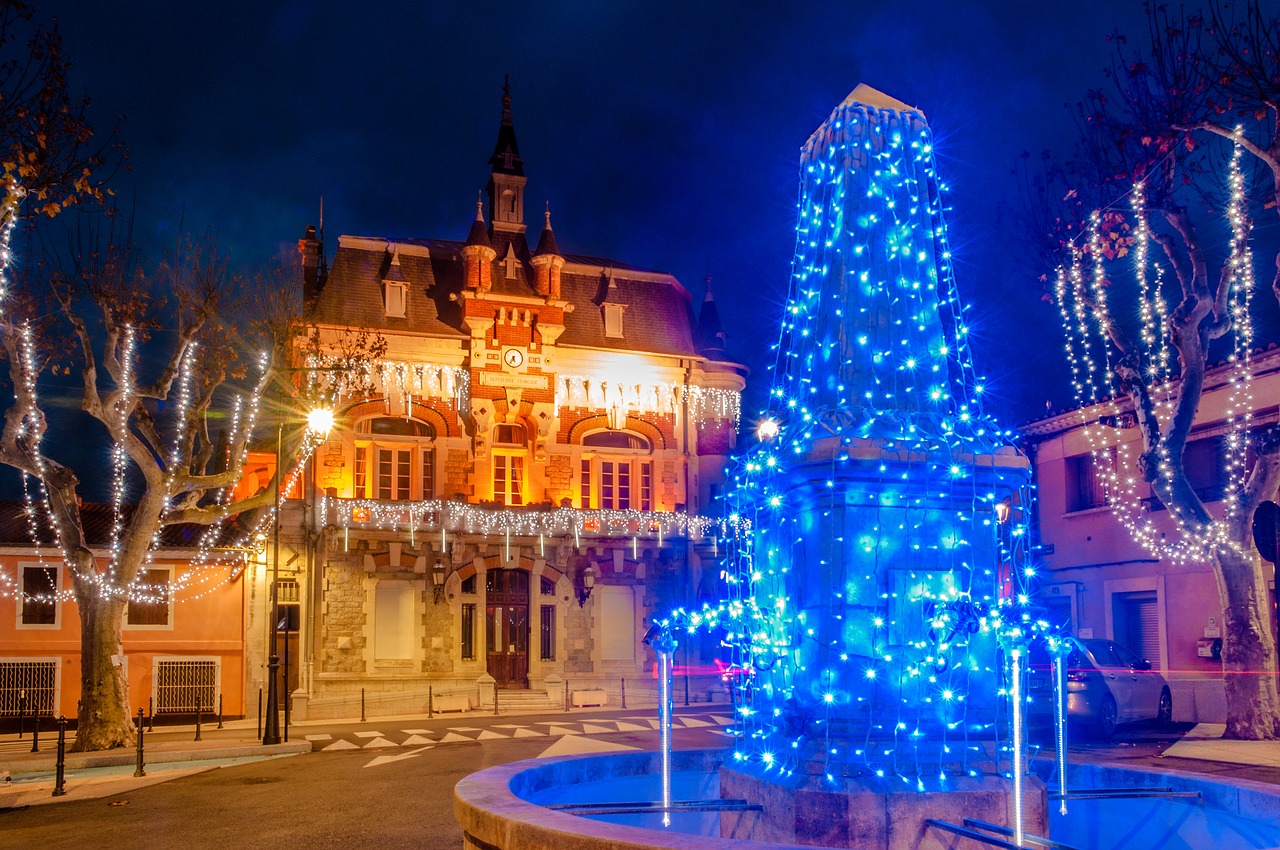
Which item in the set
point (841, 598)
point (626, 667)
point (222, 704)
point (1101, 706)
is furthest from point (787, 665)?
point (626, 667)

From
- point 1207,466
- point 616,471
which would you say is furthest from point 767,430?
point 616,471

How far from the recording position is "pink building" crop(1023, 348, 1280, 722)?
2281cm

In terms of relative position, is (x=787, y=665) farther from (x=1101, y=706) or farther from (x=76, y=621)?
(x=76, y=621)

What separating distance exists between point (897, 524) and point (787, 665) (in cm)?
137

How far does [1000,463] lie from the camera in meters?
8.12

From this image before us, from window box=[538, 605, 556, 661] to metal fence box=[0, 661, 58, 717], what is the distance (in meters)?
12.9

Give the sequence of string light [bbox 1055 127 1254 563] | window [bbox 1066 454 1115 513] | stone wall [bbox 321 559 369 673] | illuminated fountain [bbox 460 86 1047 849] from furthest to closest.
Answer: stone wall [bbox 321 559 369 673], window [bbox 1066 454 1115 513], string light [bbox 1055 127 1254 563], illuminated fountain [bbox 460 86 1047 849]

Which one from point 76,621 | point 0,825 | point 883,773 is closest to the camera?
point 883,773

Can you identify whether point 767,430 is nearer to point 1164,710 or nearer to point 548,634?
point 1164,710

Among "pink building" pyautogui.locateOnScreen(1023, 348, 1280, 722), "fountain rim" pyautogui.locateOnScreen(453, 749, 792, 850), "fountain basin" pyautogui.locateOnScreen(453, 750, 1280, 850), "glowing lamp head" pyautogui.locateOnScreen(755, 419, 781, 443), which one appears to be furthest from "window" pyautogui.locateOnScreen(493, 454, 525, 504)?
"fountain rim" pyautogui.locateOnScreen(453, 749, 792, 850)

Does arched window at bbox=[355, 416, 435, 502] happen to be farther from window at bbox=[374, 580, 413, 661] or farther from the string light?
the string light

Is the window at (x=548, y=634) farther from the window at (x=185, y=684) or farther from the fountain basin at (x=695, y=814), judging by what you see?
the fountain basin at (x=695, y=814)

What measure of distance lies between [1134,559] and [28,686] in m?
27.0

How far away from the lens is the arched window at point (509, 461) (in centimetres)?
3388
